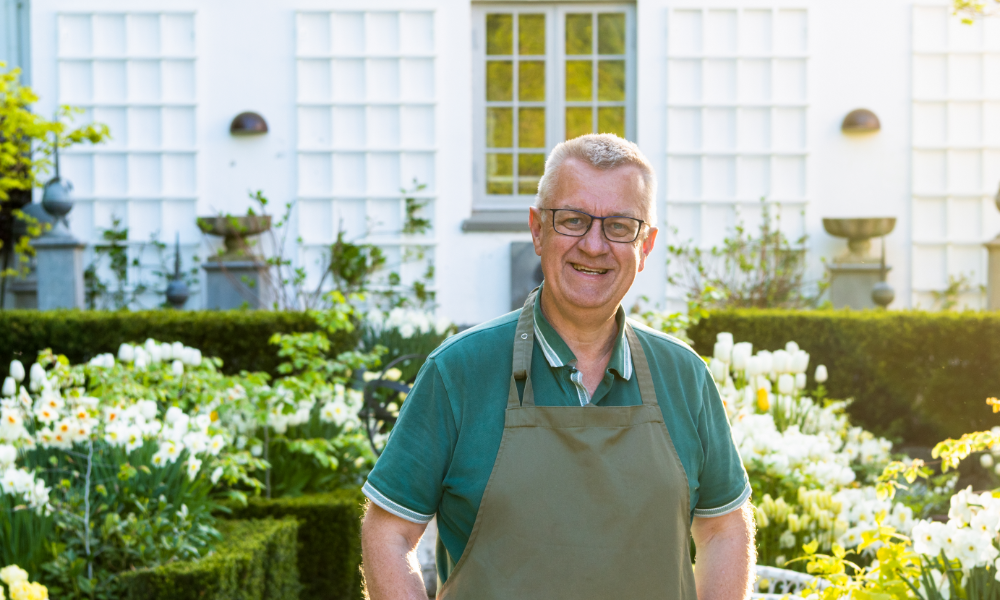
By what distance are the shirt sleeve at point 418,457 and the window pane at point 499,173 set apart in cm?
766

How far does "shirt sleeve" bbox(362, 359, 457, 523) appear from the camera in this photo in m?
1.51

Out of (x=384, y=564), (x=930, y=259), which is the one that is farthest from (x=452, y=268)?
(x=384, y=564)

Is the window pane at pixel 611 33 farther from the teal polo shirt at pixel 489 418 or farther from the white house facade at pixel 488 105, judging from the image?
the teal polo shirt at pixel 489 418

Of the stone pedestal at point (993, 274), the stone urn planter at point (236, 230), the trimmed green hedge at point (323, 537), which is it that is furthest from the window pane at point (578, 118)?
the trimmed green hedge at point (323, 537)

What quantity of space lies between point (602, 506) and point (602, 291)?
35 centimetres

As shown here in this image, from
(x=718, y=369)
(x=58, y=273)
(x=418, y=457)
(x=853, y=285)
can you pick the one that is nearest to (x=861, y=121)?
(x=853, y=285)

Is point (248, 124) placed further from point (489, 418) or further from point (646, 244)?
point (489, 418)

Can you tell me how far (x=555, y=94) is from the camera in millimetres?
8977

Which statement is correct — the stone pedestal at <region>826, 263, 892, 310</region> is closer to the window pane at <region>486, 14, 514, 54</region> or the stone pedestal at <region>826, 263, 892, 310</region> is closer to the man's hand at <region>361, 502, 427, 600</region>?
the window pane at <region>486, 14, 514, 54</region>

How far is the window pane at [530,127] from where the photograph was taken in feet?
29.7

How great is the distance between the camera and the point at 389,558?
1.52 m

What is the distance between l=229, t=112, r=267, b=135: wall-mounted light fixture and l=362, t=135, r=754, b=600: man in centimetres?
747

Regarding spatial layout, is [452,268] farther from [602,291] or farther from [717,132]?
[602,291]

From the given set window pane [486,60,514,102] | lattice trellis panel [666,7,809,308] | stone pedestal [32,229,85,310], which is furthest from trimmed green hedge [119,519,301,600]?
window pane [486,60,514,102]
